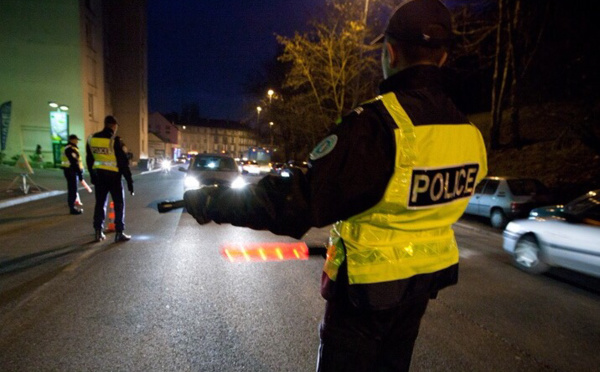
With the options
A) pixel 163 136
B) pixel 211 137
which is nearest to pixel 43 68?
pixel 163 136

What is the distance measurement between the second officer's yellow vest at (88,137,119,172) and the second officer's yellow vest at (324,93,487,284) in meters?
5.89

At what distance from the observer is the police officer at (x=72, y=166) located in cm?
845

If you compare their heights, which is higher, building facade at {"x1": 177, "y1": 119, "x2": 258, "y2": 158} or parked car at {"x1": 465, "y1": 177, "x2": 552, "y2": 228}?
building facade at {"x1": 177, "y1": 119, "x2": 258, "y2": 158}

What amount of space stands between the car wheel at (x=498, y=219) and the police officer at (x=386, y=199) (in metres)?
9.75

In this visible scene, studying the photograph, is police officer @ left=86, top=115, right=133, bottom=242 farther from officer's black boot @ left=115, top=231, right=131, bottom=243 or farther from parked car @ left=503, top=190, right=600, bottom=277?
parked car @ left=503, top=190, right=600, bottom=277

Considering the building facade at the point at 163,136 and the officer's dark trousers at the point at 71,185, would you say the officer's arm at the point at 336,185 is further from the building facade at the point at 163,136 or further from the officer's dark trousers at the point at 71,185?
the building facade at the point at 163,136

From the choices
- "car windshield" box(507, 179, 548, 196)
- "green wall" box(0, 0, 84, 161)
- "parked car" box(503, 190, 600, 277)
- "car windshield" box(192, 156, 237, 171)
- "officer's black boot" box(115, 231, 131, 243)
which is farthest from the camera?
"green wall" box(0, 0, 84, 161)

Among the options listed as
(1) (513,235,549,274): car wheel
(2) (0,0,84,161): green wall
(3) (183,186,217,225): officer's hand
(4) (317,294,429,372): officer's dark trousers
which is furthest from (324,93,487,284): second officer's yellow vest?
(2) (0,0,84,161): green wall

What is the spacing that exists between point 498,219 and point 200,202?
10.6 m

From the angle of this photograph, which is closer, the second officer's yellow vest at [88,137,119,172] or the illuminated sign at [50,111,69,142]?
the second officer's yellow vest at [88,137,119,172]

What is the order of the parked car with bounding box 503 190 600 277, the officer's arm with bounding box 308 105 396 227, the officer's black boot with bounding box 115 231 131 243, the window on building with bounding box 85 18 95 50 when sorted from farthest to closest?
the window on building with bounding box 85 18 95 50
the officer's black boot with bounding box 115 231 131 243
the parked car with bounding box 503 190 600 277
the officer's arm with bounding box 308 105 396 227

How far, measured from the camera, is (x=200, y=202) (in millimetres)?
1465

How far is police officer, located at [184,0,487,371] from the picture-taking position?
1.24 m

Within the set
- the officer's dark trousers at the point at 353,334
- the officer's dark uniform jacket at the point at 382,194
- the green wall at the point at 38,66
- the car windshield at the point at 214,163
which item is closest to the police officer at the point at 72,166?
the car windshield at the point at 214,163
